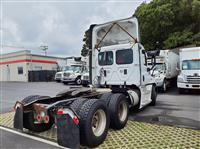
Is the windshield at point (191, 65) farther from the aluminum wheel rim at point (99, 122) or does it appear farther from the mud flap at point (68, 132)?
the mud flap at point (68, 132)

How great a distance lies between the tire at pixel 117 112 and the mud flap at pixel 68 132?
1515 mm

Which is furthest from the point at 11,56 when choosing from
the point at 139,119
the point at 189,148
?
the point at 189,148

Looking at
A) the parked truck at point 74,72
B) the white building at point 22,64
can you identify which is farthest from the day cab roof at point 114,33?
the white building at point 22,64

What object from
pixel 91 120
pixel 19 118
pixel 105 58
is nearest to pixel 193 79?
pixel 105 58

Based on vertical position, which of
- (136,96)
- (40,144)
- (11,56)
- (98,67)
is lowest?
(40,144)

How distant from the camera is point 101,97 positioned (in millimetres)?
5195

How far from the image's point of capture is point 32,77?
30.2 m

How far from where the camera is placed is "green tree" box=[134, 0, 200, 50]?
61.3 feet

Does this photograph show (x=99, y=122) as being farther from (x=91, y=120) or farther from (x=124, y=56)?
(x=124, y=56)

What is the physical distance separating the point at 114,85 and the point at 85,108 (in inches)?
131

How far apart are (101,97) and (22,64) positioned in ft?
97.0

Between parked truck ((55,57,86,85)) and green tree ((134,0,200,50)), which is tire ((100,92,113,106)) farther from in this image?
parked truck ((55,57,86,85))

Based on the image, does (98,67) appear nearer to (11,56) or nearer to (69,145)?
(69,145)

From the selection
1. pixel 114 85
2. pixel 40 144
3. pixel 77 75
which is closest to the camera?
pixel 40 144
